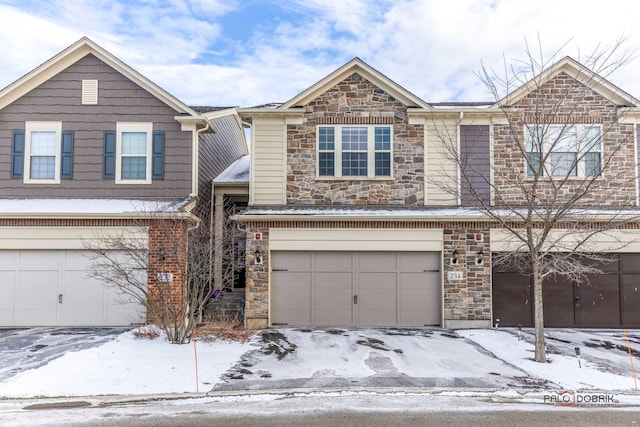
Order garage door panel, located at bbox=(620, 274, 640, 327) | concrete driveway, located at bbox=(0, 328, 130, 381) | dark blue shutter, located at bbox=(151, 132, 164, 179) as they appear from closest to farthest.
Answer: concrete driveway, located at bbox=(0, 328, 130, 381)
garage door panel, located at bbox=(620, 274, 640, 327)
dark blue shutter, located at bbox=(151, 132, 164, 179)

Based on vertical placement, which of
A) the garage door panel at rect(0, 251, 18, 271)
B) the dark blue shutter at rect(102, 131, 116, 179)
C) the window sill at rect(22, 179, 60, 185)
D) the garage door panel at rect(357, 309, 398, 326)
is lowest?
the garage door panel at rect(357, 309, 398, 326)

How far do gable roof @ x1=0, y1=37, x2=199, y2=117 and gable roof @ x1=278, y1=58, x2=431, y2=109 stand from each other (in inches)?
129

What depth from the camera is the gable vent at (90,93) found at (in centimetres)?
1386

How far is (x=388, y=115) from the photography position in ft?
45.3

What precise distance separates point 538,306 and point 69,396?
9126 mm

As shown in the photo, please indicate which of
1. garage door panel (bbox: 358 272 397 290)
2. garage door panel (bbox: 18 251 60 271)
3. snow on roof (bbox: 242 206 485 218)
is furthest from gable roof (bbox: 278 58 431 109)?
garage door panel (bbox: 18 251 60 271)

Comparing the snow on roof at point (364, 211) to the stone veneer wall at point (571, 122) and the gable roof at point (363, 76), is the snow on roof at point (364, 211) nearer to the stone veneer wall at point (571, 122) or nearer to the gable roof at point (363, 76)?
the stone veneer wall at point (571, 122)

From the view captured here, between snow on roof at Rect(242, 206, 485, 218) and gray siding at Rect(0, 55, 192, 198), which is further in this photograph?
gray siding at Rect(0, 55, 192, 198)

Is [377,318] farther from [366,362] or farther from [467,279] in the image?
[366,362]

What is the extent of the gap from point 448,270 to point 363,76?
6.39 metres

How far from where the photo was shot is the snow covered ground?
7.84 m

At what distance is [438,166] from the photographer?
1362 cm

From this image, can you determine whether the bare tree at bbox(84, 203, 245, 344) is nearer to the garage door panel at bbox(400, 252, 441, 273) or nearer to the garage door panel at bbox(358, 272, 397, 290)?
the garage door panel at bbox(358, 272, 397, 290)

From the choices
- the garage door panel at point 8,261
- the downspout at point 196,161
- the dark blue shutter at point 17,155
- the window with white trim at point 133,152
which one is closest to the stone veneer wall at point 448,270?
the downspout at point 196,161
